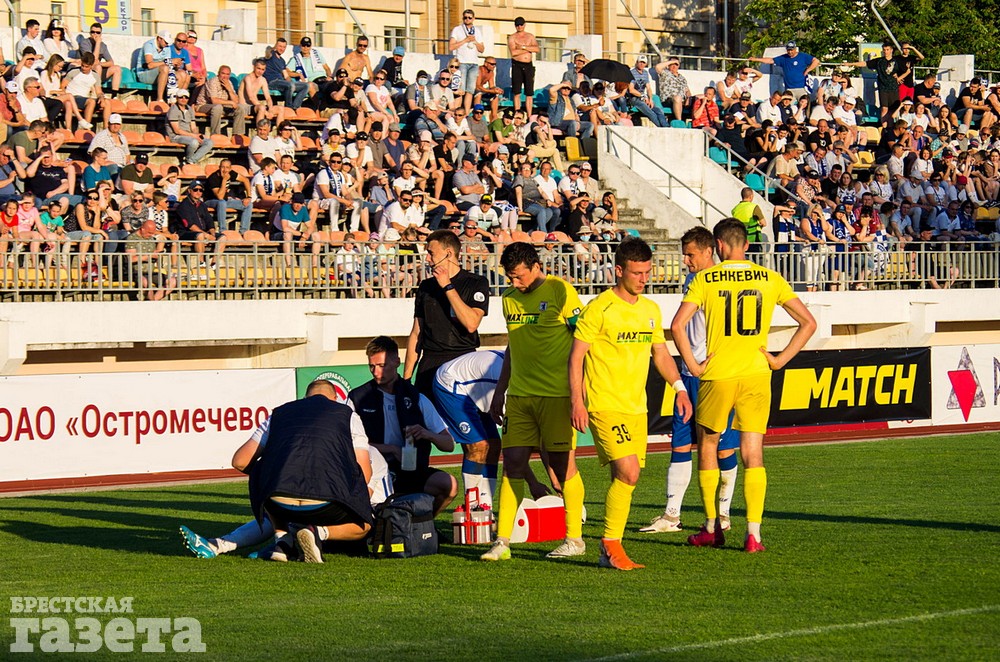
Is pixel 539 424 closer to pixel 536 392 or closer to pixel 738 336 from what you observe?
pixel 536 392

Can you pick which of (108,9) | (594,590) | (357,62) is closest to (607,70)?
(357,62)

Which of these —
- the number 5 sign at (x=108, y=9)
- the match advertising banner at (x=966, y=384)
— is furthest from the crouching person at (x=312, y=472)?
the number 5 sign at (x=108, y=9)

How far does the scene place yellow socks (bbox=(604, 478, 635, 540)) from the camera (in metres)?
10.1

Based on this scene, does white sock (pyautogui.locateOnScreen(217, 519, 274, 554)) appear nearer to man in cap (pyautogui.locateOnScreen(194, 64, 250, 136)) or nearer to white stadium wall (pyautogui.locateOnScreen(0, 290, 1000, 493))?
white stadium wall (pyautogui.locateOnScreen(0, 290, 1000, 493))

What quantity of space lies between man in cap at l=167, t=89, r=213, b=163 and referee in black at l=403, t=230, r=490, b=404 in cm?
1374

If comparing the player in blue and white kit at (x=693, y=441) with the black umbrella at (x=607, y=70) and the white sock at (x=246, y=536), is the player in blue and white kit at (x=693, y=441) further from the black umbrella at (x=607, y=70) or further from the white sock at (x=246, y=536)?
the black umbrella at (x=607, y=70)

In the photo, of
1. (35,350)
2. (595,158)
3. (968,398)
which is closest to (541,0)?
(595,158)

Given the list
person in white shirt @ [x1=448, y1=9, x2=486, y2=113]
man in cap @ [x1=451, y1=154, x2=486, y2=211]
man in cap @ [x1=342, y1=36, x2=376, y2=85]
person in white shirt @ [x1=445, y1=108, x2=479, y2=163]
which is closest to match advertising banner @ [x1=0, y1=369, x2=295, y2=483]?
man in cap @ [x1=451, y1=154, x2=486, y2=211]

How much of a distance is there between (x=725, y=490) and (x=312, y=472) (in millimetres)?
3160

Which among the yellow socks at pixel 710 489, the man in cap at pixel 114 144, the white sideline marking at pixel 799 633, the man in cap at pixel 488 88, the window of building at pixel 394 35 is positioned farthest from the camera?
the window of building at pixel 394 35

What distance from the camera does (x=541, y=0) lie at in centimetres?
5997

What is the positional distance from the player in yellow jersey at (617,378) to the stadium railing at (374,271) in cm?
1241

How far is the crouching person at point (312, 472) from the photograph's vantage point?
397 inches

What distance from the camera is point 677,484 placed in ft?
40.9
